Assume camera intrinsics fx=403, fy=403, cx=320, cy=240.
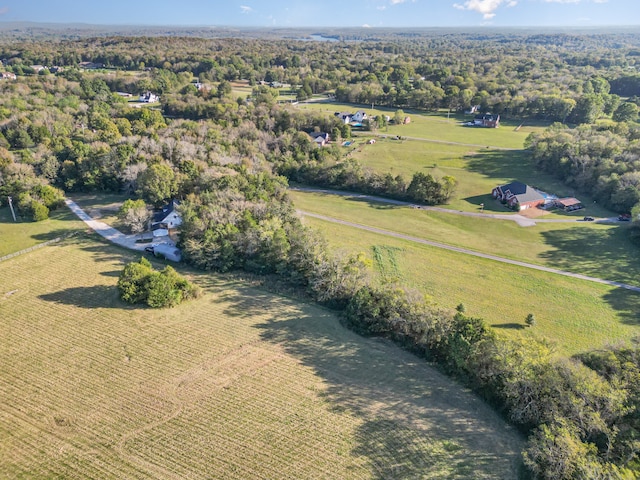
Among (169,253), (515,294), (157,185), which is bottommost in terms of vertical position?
(515,294)

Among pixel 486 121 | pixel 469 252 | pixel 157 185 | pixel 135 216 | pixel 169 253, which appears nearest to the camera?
pixel 169 253

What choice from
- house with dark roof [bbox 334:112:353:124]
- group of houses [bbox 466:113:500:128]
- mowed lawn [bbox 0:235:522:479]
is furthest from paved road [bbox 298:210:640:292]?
group of houses [bbox 466:113:500:128]

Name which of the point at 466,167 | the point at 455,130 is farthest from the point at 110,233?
the point at 455,130

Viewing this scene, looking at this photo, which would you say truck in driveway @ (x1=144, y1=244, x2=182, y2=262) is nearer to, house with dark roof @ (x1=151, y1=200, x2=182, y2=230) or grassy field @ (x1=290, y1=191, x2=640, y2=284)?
house with dark roof @ (x1=151, y1=200, x2=182, y2=230)

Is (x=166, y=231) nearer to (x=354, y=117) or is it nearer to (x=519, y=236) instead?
(x=519, y=236)

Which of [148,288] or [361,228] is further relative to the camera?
[361,228]
